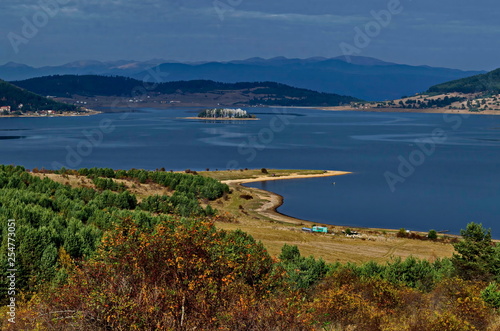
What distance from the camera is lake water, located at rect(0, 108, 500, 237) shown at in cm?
5306

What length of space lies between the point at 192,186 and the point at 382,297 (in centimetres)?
3809

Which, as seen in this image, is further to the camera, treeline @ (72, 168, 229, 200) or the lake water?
the lake water

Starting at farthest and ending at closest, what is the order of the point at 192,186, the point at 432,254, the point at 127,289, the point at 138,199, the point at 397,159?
the point at 397,159 → the point at 192,186 → the point at 138,199 → the point at 432,254 → the point at 127,289

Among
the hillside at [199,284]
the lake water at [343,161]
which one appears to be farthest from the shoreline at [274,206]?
the hillside at [199,284]

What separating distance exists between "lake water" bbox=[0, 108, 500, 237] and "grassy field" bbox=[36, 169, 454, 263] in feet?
13.9

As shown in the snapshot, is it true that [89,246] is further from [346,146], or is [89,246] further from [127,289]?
[346,146]

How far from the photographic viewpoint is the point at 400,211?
53062 millimetres

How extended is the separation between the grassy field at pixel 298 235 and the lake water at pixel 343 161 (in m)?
4.23

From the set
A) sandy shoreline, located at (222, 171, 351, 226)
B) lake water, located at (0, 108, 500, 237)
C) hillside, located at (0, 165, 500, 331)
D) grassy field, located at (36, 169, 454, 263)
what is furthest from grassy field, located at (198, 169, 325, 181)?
hillside, located at (0, 165, 500, 331)

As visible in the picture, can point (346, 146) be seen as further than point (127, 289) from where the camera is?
Yes

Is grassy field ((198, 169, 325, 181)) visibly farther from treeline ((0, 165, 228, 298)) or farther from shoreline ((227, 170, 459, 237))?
treeline ((0, 165, 228, 298))

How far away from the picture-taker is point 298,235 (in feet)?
121

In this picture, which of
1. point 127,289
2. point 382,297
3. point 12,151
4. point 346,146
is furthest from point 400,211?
point 12,151

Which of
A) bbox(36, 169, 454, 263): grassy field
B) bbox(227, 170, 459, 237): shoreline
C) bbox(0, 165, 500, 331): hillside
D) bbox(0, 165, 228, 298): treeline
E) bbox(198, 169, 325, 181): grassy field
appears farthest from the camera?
bbox(198, 169, 325, 181): grassy field
